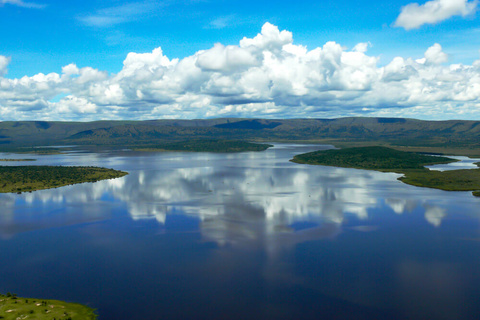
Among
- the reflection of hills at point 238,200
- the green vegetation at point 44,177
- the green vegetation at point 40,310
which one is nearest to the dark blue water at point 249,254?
the reflection of hills at point 238,200

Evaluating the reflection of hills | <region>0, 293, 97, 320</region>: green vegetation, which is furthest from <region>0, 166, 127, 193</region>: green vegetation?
<region>0, 293, 97, 320</region>: green vegetation

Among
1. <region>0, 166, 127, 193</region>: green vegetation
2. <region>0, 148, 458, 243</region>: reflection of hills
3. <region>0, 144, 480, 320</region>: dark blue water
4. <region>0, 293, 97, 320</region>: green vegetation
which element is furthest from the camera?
<region>0, 166, 127, 193</region>: green vegetation

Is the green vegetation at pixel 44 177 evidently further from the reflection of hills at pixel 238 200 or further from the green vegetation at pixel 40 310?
the green vegetation at pixel 40 310

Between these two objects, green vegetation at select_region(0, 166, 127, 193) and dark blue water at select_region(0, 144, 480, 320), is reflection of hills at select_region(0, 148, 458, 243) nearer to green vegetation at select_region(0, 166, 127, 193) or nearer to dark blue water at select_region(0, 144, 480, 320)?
dark blue water at select_region(0, 144, 480, 320)

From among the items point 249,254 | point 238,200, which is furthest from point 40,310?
point 238,200

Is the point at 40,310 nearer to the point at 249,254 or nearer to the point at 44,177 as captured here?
the point at 249,254

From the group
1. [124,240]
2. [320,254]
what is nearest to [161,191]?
[124,240]
